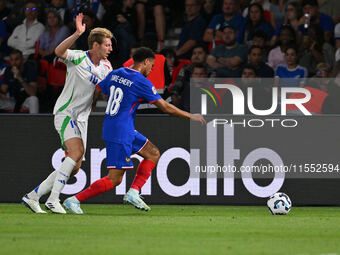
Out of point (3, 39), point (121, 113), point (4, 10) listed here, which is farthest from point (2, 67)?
point (121, 113)

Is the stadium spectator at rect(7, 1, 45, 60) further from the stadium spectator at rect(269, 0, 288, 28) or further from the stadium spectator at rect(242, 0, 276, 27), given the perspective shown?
the stadium spectator at rect(269, 0, 288, 28)

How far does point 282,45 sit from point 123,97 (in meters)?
5.83

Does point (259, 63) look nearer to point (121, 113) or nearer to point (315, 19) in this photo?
point (315, 19)

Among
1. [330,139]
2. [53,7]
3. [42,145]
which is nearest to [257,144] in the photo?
[330,139]

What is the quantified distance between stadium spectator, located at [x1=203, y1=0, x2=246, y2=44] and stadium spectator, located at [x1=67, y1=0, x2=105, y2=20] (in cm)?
235

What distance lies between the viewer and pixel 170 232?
8.07 m

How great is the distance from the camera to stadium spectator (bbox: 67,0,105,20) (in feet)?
53.1

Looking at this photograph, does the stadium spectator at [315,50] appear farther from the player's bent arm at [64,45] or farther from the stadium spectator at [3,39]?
the stadium spectator at [3,39]

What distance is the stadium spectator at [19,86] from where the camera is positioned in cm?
1524

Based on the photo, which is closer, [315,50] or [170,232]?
[170,232]

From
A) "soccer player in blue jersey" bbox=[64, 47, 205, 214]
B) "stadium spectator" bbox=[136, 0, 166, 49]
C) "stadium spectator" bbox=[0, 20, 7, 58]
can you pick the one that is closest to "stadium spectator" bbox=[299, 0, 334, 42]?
"stadium spectator" bbox=[136, 0, 166, 49]

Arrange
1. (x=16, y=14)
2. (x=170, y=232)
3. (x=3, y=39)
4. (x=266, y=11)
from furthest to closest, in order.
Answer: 1. (x=16, y=14)
2. (x=3, y=39)
3. (x=266, y=11)
4. (x=170, y=232)

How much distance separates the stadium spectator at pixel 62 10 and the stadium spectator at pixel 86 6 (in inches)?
4.6

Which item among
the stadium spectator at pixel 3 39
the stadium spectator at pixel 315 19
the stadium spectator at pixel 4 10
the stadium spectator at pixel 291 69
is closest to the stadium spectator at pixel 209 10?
the stadium spectator at pixel 315 19
